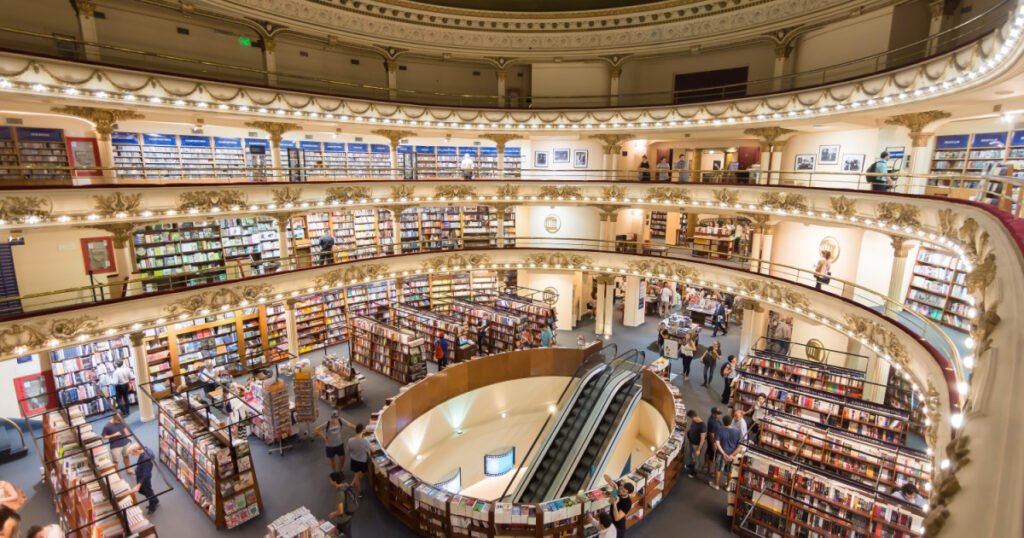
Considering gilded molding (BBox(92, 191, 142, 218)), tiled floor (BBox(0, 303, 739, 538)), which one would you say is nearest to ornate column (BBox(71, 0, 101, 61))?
gilded molding (BBox(92, 191, 142, 218))

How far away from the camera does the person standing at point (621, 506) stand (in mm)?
7703

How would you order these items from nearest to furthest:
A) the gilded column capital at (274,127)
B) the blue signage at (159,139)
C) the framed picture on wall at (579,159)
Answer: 1. the blue signage at (159,139)
2. the gilded column capital at (274,127)
3. the framed picture on wall at (579,159)

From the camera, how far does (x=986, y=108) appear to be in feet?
33.4

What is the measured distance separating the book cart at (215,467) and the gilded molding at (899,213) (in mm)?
12841

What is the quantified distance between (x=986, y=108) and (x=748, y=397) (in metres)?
8.03

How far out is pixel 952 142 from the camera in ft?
38.9

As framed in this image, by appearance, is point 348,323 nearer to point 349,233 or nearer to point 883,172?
point 349,233

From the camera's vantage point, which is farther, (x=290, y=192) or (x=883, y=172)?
(x=290, y=192)

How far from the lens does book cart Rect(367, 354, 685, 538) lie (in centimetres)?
802

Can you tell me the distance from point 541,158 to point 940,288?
46.2 ft

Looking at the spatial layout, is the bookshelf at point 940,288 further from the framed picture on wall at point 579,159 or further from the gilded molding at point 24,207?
the gilded molding at point 24,207

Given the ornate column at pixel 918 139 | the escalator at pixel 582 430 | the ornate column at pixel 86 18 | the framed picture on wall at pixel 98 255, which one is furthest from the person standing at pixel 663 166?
the framed picture on wall at pixel 98 255

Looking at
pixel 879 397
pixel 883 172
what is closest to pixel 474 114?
pixel 883 172

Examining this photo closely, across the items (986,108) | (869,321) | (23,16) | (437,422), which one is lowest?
(437,422)
